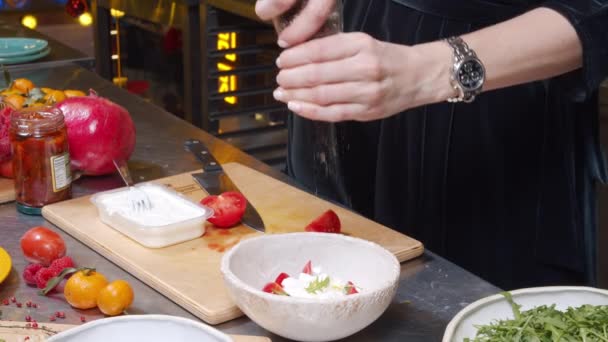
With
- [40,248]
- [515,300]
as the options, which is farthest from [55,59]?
[515,300]

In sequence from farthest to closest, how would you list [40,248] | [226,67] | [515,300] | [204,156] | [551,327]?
[226,67]
[204,156]
[40,248]
[515,300]
[551,327]

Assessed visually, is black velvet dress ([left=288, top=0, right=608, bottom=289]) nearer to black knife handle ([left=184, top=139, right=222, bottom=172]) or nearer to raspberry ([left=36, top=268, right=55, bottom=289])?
black knife handle ([left=184, top=139, right=222, bottom=172])

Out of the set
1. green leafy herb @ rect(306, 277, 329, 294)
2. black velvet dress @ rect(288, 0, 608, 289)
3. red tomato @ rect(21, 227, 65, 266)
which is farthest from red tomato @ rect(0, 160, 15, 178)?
green leafy herb @ rect(306, 277, 329, 294)

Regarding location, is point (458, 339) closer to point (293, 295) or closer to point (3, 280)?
point (293, 295)

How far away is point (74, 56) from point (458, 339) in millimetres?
1996

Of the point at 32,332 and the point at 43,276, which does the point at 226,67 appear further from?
the point at 32,332

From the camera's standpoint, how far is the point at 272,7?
4.43ft

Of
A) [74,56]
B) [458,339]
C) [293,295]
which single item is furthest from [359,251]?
[74,56]

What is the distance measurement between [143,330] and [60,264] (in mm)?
313

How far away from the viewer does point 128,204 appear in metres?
1.63

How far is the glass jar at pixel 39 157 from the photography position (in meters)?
1.65

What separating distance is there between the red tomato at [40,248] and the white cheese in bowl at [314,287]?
15.8 inches

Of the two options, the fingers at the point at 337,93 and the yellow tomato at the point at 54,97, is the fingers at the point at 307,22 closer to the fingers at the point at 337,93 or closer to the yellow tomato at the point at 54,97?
the fingers at the point at 337,93

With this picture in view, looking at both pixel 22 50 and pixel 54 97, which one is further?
pixel 22 50
